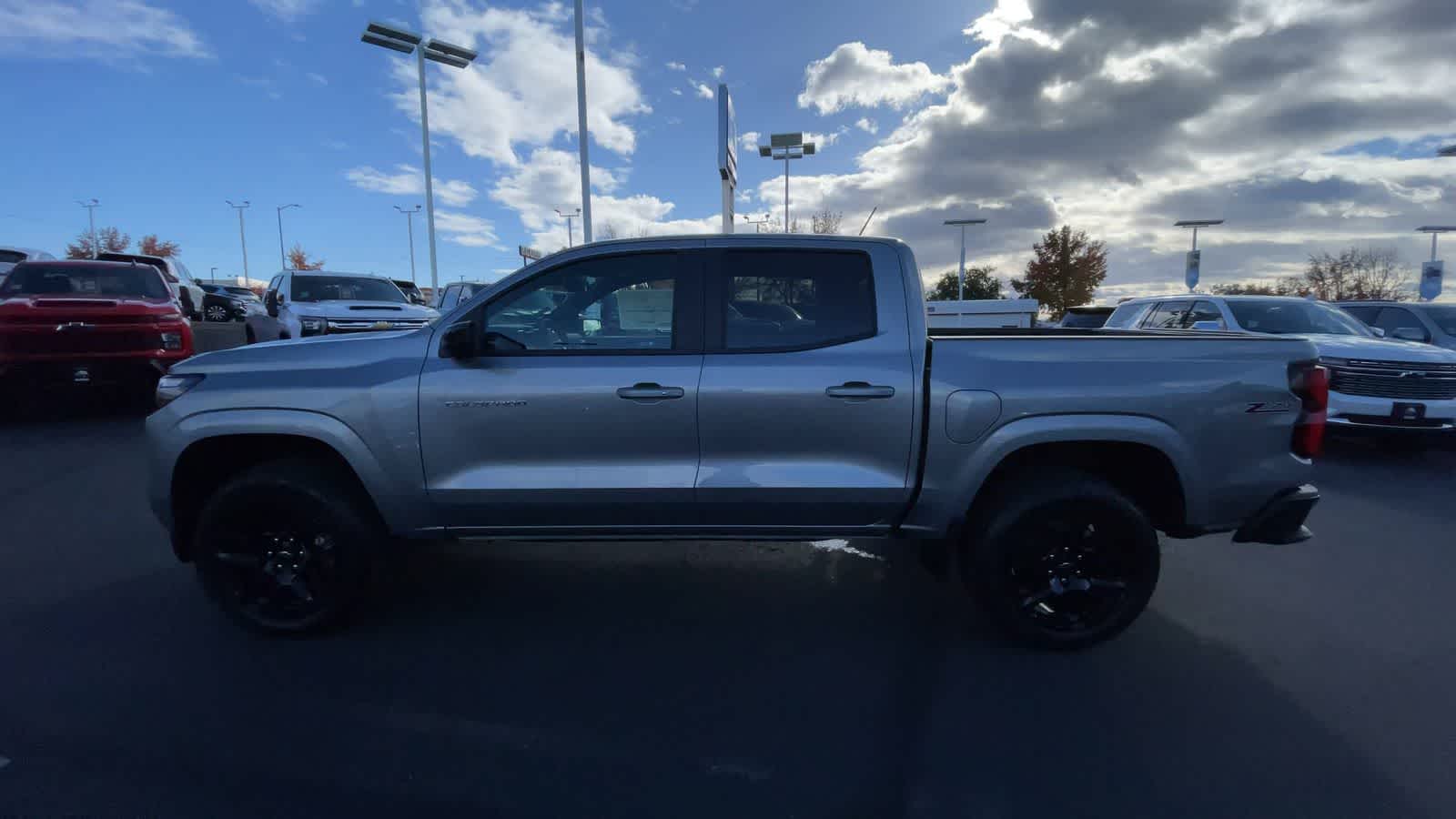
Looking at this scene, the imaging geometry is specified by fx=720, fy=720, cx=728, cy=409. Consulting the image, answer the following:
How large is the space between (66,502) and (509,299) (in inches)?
186

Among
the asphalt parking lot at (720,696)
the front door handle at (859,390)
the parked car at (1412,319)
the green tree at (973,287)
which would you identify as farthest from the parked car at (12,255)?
the green tree at (973,287)

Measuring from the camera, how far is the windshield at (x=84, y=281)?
338 inches

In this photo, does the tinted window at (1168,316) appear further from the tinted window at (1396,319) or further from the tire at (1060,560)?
the tire at (1060,560)

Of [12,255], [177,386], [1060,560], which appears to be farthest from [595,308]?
[12,255]

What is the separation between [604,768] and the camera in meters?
2.50

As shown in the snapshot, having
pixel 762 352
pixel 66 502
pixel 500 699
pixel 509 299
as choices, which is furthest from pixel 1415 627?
pixel 66 502

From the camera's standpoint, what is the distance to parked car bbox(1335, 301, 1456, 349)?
9.68 meters

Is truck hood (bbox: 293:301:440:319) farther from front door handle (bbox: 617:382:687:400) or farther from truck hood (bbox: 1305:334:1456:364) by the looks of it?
truck hood (bbox: 1305:334:1456:364)

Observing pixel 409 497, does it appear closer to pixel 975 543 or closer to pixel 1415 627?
pixel 975 543

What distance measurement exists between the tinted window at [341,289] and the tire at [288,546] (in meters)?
9.37

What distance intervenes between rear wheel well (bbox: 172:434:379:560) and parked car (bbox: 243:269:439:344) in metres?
6.92

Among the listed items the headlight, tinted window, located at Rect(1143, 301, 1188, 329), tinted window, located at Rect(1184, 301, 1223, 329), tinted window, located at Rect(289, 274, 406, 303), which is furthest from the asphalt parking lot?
tinted window, located at Rect(289, 274, 406, 303)

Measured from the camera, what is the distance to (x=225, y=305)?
31.7 metres

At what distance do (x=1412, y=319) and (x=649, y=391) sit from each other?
1338 cm
